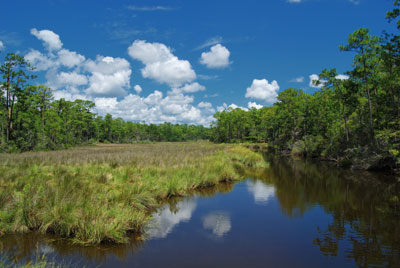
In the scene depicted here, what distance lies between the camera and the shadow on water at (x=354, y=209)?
6.98m

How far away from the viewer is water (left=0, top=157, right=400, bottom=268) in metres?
6.39

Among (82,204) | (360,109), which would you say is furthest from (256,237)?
(360,109)

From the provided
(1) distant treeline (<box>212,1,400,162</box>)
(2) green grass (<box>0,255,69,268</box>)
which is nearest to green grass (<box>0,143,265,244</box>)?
(2) green grass (<box>0,255,69,268</box>)

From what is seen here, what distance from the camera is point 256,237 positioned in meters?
8.05

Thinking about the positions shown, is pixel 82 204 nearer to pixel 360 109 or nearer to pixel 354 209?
pixel 354 209

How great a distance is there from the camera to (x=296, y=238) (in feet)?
26.4

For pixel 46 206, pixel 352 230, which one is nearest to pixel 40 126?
pixel 46 206

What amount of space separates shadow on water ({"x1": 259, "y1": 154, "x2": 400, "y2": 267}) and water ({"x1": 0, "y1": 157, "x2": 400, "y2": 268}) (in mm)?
32

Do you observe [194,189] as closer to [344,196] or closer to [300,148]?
[344,196]

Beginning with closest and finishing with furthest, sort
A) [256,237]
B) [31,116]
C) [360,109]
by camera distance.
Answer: [256,237], [360,109], [31,116]

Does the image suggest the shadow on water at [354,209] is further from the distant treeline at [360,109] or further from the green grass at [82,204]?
the green grass at [82,204]

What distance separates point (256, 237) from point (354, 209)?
624 cm

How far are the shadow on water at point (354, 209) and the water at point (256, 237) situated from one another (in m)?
0.03

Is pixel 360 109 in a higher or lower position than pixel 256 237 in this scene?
higher
